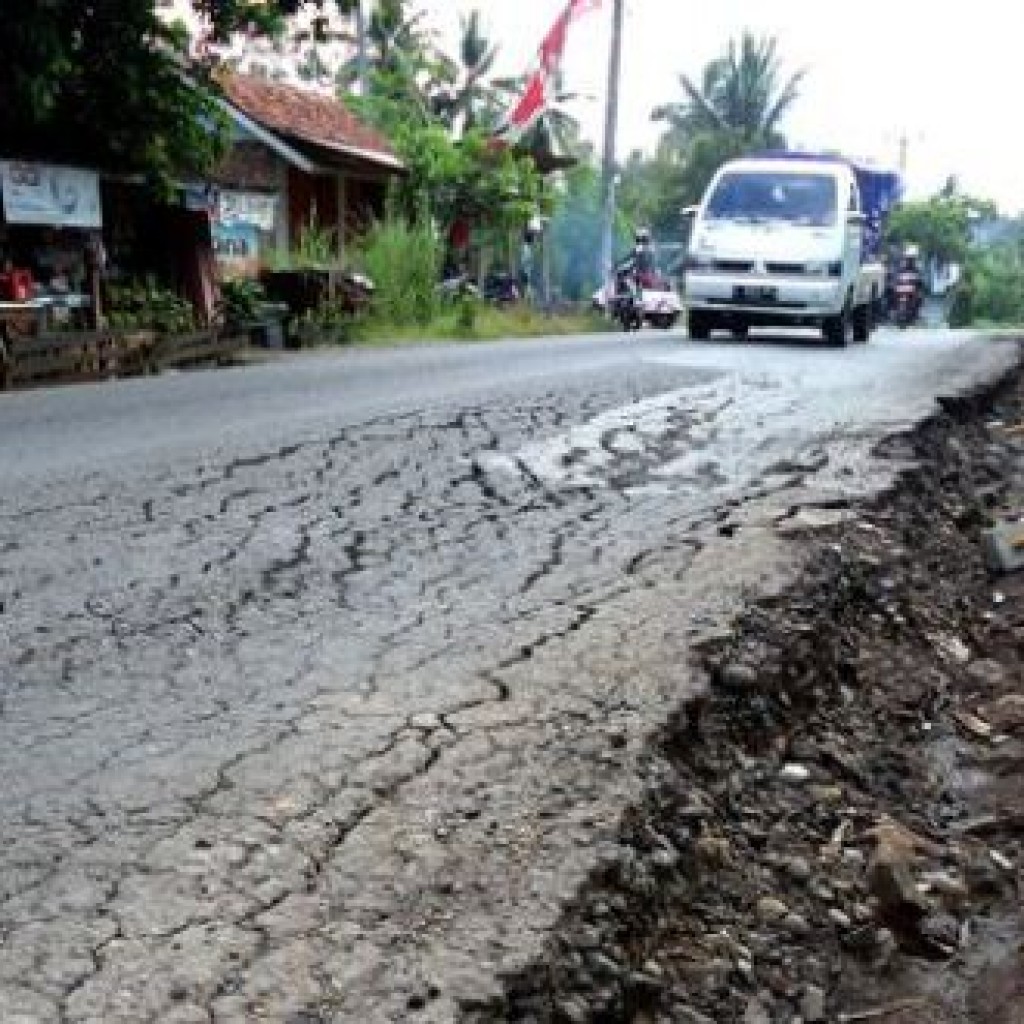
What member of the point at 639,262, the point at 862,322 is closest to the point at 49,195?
the point at 862,322

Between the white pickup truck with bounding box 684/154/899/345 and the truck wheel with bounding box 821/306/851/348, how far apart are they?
0.04 feet

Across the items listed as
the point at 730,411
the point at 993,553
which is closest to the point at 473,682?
the point at 993,553

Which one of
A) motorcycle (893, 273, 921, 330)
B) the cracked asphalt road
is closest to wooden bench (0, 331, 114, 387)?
the cracked asphalt road

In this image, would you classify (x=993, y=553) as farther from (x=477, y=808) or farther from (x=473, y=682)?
(x=477, y=808)

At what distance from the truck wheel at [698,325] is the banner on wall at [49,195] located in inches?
266

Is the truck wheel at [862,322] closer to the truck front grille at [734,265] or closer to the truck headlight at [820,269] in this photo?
the truck headlight at [820,269]

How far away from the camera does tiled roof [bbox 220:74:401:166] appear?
2341cm

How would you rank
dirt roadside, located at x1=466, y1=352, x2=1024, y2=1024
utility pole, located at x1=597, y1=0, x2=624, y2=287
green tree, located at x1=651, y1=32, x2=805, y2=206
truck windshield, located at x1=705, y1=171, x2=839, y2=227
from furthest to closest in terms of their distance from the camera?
green tree, located at x1=651, y1=32, x2=805, y2=206, utility pole, located at x1=597, y1=0, x2=624, y2=287, truck windshield, located at x1=705, y1=171, x2=839, y2=227, dirt roadside, located at x1=466, y1=352, x2=1024, y2=1024

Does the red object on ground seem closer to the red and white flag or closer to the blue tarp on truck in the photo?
the blue tarp on truck

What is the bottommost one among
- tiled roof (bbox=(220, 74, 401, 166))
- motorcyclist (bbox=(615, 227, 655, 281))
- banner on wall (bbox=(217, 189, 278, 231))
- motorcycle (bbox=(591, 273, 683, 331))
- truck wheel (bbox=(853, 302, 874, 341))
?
motorcycle (bbox=(591, 273, 683, 331))

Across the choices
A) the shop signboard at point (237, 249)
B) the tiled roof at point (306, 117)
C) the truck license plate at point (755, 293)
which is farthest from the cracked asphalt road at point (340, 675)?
the tiled roof at point (306, 117)

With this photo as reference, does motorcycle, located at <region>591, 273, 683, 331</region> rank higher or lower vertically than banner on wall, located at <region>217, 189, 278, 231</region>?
lower

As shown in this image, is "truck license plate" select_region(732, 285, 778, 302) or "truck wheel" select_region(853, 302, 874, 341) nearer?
"truck license plate" select_region(732, 285, 778, 302)

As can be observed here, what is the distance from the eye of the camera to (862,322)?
58.4 ft
